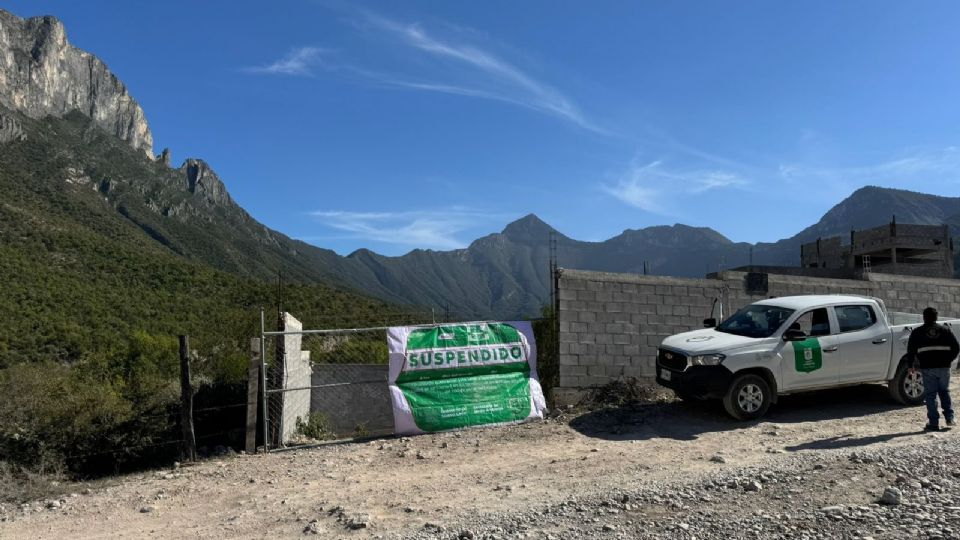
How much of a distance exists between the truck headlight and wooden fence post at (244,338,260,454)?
6.09m

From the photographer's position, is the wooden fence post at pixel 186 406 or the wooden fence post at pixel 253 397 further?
the wooden fence post at pixel 253 397

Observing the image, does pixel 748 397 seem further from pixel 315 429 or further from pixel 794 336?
pixel 315 429

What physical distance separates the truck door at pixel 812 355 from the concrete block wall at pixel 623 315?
7.63ft

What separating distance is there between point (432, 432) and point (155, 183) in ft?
360

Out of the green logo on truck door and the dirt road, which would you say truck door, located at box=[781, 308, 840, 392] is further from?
the dirt road

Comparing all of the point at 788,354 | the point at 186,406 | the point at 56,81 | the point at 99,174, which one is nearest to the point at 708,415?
the point at 788,354

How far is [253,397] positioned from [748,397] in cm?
692

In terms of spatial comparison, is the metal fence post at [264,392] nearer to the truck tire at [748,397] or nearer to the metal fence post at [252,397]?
the metal fence post at [252,397]

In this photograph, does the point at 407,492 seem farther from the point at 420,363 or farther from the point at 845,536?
the point at 845,536

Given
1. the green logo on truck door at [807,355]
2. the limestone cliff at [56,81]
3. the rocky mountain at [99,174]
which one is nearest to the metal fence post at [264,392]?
the green logo on truck door at [807,355]

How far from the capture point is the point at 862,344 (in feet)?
30.0

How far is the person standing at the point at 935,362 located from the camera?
26.3 feet

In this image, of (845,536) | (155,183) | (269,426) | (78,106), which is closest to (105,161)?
(155,183)

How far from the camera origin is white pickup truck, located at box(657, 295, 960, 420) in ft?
27.9
